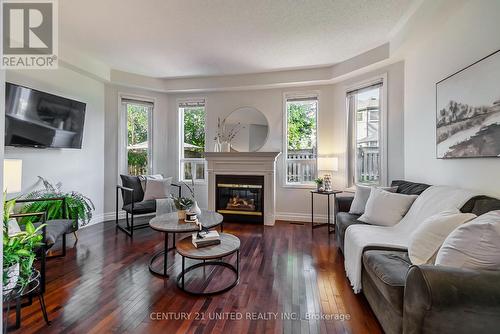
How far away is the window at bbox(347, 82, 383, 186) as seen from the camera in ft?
12.3

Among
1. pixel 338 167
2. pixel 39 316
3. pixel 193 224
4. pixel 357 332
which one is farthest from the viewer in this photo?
pixel 338 167

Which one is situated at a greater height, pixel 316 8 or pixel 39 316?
pixel 316 8

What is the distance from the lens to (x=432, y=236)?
1.58 m

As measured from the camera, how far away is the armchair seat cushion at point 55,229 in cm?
222

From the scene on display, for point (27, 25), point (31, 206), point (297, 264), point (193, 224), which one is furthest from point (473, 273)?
point (27, 25)

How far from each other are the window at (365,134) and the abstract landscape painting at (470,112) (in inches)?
47.9

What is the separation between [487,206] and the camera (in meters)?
1.65

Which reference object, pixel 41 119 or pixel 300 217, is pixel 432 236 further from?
pixel 41 119

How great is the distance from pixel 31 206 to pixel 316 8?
4.01 m

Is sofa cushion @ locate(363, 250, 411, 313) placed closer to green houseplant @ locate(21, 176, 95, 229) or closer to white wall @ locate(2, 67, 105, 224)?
green houseplant @ locate(21, 176, 95, 229)

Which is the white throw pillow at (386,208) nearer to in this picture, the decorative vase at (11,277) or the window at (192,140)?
the decorative vase at (11,277)

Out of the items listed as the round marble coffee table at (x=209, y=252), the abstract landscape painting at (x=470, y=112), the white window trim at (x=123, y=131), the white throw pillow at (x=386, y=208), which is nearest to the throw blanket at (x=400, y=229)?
the white throw pillow at (x=386, y=208)

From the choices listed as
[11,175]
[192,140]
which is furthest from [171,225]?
[192,140]

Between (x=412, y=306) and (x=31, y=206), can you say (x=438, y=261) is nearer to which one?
(x=412, y=306)
